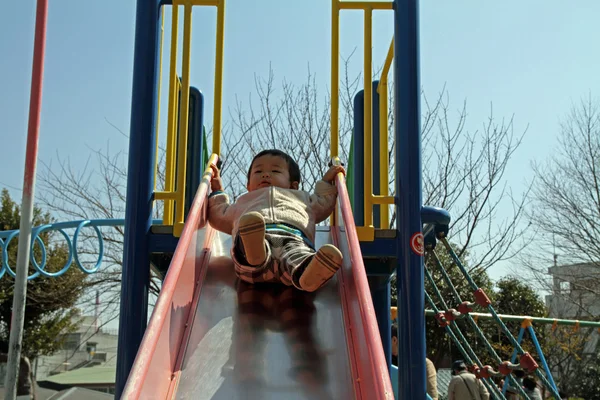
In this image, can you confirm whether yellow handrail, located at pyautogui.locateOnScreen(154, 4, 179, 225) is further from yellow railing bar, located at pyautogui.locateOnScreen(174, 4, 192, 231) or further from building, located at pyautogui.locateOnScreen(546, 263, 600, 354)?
building, located at pyautogui.locateOnScreen(546, 263, 600, 354)

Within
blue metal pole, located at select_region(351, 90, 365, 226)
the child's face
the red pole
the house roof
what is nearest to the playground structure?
the child's face

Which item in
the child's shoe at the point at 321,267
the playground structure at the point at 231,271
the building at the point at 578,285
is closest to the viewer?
the playground structure at the point at 231,271

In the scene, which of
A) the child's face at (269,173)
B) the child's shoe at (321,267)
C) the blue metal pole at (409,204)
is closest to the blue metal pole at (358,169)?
the child's face at (269,173)

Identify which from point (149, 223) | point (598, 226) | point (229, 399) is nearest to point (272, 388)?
point (229, 399)

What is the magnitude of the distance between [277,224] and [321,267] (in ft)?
2.29

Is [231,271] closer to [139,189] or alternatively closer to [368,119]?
[139,189]

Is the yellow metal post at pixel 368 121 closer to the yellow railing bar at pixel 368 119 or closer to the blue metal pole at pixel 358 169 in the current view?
the yellow railing bar at pixel 368 119

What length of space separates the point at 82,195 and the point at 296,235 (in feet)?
27.1

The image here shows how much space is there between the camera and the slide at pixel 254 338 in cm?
204

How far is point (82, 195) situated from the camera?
1056cm

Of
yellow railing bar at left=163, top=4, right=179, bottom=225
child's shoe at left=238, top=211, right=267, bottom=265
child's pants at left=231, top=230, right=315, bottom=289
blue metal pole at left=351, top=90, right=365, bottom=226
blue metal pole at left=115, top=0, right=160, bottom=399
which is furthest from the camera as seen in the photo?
blue metal pole at left=351, top=90, right=365, bottom=226

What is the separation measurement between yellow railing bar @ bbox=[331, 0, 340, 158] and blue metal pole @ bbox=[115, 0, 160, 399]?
0.99 metres

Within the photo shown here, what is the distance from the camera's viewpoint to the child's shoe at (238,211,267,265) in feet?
8.45

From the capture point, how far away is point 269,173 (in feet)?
12.0
